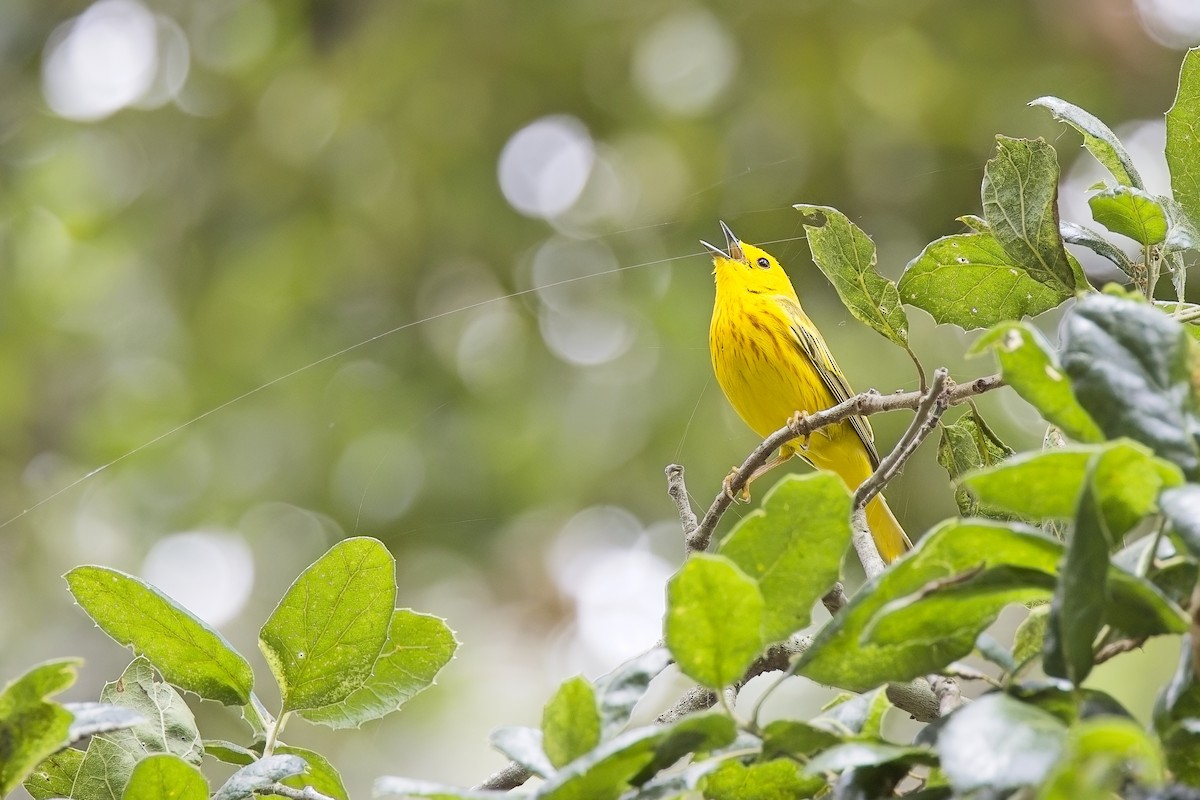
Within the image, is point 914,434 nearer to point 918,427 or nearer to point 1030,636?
point 918,427

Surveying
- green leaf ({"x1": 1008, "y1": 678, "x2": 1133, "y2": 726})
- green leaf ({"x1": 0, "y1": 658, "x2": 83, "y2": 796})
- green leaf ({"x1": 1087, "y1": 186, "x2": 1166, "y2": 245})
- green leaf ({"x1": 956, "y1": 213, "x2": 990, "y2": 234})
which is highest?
green leaf ({"x1": 956, "y1": 213, "x2": 990, "y2": 234})

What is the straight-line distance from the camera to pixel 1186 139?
0.85 m

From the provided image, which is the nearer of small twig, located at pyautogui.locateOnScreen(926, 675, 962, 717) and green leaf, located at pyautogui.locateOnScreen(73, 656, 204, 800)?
small twig, located at pyautogui.locateOnScreen(926, 675, 962, 717)

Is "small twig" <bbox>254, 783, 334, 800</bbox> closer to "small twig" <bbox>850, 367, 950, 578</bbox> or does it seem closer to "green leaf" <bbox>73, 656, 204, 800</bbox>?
"green leaf" <bbox>73, 656, 204, 800</bbox>

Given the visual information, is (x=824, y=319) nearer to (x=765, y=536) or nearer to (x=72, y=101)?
(x=765, y=536)

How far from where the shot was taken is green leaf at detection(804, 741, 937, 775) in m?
0.52

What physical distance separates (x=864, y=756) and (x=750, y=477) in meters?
0.84

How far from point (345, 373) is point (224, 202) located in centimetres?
118

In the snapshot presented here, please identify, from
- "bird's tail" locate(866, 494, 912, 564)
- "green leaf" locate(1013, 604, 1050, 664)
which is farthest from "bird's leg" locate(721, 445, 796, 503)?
"green leaf" locate(1013, 604, 1050, 664)

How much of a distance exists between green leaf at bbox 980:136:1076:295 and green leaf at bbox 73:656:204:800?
0.79 meters

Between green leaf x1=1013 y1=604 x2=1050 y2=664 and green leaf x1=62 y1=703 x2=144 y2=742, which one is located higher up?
green leaf x1=62 y1=703 x2=144 y2=742

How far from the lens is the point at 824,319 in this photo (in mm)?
3252

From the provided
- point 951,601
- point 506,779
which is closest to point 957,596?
point 951,601

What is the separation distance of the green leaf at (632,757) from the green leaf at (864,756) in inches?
2.2
